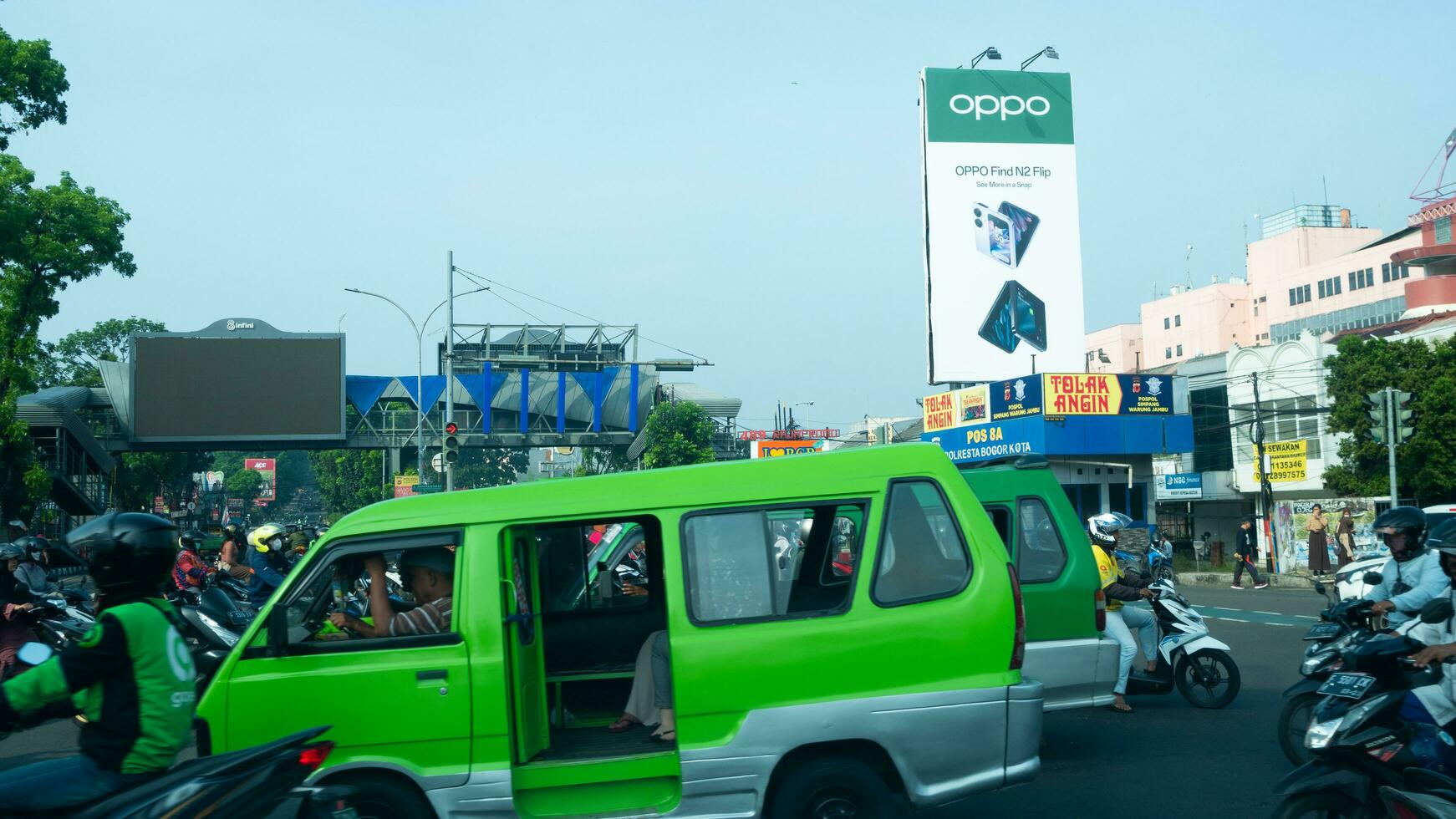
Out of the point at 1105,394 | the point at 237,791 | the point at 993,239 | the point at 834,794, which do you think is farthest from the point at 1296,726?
the point at 993,239

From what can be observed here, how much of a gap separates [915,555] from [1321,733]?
1.82 m

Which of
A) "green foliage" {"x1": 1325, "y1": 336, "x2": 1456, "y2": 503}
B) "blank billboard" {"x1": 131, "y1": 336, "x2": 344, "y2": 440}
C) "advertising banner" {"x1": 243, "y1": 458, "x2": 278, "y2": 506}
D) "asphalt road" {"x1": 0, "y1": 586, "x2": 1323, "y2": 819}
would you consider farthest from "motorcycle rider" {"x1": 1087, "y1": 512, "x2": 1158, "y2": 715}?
"advertising banner" {"x1": 243, "y1": 458, "x2": 278, "y2": 506}

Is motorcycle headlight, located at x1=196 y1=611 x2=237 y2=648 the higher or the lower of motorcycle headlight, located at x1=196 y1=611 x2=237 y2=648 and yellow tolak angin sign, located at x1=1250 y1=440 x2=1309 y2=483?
the lower

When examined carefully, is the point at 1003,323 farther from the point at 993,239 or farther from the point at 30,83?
the point at 30,83

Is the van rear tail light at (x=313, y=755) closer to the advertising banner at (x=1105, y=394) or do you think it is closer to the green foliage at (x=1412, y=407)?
the green foliage at (x=1412, y=407)

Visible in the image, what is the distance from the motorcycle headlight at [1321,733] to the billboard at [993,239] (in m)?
35.5

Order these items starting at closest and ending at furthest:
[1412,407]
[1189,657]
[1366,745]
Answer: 1. [1366,745]
2. [1189,657]
3. [1412,407]

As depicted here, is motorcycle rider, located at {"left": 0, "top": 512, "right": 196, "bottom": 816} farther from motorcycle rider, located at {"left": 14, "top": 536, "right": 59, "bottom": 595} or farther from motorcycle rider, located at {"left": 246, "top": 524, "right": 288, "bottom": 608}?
motorcycle rider, located at {"left": 14, "top": 536, "right": 59, "bottom": 595}

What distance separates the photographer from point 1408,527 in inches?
270

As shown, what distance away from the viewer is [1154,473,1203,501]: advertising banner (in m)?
44.1

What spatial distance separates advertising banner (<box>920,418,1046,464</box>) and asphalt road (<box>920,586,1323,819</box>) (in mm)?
25944

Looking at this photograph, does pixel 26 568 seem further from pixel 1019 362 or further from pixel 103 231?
pixel 1019 362

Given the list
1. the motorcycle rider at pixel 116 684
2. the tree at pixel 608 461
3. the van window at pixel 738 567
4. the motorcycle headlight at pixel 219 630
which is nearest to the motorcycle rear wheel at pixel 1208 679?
the van window at pixel 738 567

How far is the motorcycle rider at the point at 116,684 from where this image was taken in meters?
3.46
